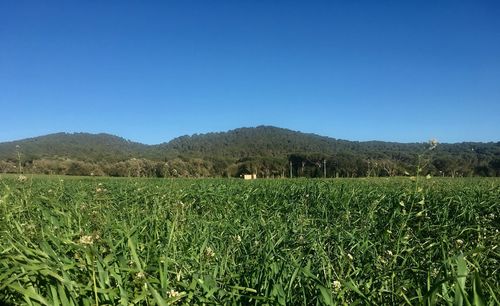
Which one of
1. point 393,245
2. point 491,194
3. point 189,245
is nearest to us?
point 393,245

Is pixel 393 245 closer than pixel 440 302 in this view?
No

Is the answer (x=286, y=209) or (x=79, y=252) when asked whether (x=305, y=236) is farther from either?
(x=286, y=209)

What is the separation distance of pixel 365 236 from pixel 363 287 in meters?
1.24

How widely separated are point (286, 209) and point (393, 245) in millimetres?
4935

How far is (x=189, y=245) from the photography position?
4465 mm

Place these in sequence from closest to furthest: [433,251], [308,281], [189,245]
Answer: [308,281]
[433,251]
[189,245]

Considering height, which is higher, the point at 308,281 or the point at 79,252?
the point at 79,252

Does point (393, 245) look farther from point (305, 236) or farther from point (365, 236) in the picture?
point (305, 236)

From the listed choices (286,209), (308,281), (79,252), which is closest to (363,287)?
(308,281)

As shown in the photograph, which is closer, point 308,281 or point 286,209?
Result: point 308,281

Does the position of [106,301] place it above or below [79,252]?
below

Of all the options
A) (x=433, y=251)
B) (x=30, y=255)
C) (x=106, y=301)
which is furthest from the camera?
(x=433, y=251)

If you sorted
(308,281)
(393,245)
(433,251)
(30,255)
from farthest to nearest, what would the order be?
(393,245)
(433,251)
(30,255)
(308,281)

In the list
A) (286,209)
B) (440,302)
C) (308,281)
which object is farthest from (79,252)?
(286,209)
